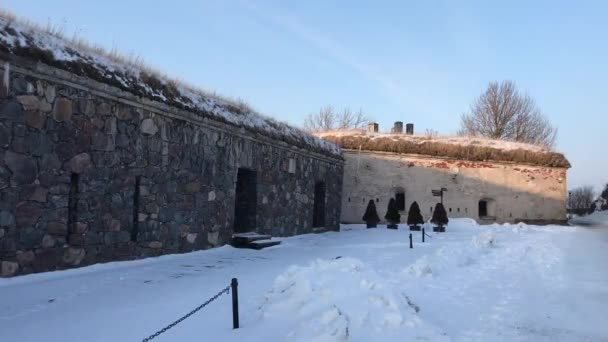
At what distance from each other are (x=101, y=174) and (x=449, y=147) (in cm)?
1879

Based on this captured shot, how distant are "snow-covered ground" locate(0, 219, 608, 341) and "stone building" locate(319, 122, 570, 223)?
13603 mm

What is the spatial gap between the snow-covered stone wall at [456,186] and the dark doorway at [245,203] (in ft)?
34.5

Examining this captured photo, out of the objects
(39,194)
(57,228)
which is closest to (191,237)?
(57,228)

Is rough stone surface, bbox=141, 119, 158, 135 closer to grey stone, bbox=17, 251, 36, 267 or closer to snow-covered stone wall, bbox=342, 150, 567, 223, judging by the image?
grey stone, bbox=17, 251, 36, 267

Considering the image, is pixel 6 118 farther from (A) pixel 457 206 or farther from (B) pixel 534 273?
(A) pixel 457 206

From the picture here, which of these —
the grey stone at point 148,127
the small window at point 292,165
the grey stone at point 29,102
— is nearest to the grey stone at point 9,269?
the grey stone at point 29,102

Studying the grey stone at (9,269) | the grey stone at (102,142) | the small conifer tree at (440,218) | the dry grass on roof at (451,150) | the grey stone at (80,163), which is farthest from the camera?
the dry grass on roof at (451,150)

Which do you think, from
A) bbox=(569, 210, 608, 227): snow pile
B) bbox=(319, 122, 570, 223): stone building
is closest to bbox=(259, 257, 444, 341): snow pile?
bbox=(319, 122, 570, 223): stone building

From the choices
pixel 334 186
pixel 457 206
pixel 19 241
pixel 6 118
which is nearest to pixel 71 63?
pixel 6 118

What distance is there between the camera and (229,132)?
11211 millimetres

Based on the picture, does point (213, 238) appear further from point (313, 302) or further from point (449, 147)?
point (449, 147)

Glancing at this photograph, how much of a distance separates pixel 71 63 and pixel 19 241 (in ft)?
8.61

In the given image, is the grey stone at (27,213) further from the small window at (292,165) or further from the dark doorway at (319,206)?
the dark doorway at (319,206)

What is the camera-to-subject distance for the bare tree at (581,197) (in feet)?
231
